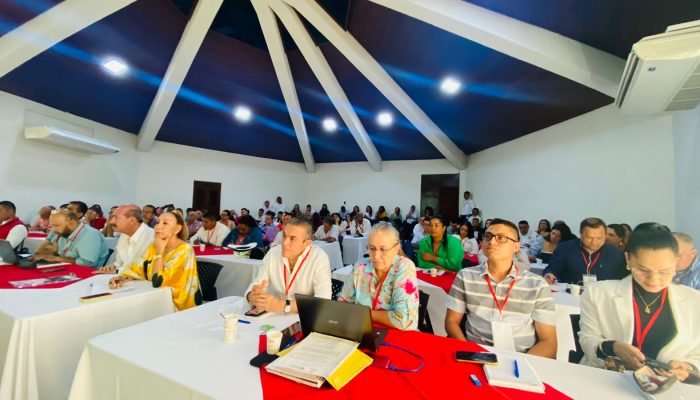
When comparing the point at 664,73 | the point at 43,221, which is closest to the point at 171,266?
the point at 664,73

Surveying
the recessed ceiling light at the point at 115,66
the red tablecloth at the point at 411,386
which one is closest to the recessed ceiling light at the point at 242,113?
the recessed ceiling light at the point at 115,66

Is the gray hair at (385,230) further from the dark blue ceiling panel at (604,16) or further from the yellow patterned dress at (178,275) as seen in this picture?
the dark blue ceiling panel at (604,16)

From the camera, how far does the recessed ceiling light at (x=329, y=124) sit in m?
10.4

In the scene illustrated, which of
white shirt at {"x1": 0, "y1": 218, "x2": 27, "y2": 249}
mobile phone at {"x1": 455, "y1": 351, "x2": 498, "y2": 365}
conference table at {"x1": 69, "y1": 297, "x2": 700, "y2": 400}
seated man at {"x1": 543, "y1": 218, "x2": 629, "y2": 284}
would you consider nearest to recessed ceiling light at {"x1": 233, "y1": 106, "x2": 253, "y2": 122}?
white shirt at {"x1": 0, "y1": 218, "x2": 27, "y2": 249}

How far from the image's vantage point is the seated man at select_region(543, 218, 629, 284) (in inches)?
116

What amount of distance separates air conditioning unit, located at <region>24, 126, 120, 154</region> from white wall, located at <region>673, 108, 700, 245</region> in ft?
36.9

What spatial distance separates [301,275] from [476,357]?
1271 millimetres

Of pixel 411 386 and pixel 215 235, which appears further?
pixel 215 235

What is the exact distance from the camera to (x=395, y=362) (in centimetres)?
132

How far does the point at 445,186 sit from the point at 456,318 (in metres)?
9.92

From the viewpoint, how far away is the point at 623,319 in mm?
1557

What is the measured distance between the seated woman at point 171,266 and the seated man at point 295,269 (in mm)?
755

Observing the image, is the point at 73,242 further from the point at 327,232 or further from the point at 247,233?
the point at 327,232

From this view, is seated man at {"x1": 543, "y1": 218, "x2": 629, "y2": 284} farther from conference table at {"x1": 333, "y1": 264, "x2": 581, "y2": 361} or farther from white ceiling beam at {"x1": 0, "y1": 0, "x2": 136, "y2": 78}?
white ceiling beam at {"x1": 0, "y1": 0, "x2": 136, "y2": 78}
